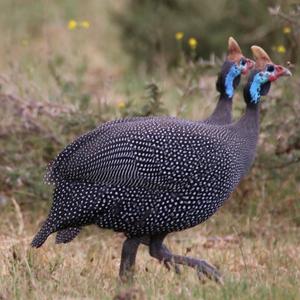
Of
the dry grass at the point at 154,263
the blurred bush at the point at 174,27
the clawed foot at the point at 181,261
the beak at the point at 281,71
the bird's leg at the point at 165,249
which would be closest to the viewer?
the dry grass at the point at 154,263

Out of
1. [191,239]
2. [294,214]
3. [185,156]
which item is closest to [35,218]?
[191,239]

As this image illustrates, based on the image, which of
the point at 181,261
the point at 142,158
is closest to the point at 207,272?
the point at 181,261

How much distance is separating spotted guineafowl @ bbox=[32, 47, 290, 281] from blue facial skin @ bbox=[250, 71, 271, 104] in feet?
1.23

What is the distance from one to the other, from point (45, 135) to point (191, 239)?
A: 141 cm

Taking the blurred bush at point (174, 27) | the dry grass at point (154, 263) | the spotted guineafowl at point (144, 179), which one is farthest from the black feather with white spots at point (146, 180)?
the blurred bush at point (174, 27)

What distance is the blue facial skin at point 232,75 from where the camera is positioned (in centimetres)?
606

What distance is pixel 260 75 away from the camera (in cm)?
590

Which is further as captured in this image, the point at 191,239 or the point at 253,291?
the point at 191,239

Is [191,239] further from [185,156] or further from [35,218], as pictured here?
[185,156]

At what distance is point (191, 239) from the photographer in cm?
705

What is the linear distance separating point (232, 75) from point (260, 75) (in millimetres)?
229

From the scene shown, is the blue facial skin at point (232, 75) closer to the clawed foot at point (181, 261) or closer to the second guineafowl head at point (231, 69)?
the second guineafowl head at point (231, 69)

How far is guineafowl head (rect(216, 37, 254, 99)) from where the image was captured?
19.9ft

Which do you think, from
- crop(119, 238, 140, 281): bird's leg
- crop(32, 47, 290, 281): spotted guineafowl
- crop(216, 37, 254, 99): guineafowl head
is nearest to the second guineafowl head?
crop(216, 37, 254, 99): guineafowl head
